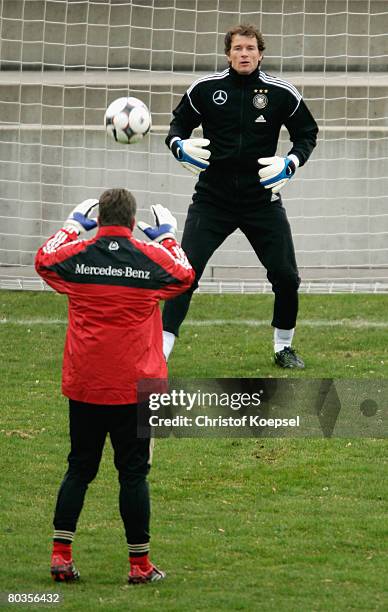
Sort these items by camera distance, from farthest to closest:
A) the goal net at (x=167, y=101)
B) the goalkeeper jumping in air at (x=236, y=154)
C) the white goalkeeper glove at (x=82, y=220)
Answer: the goal net at (x=167, y=101) → the goalkeeper jumping in air at (x=236, y=154) → the white goalkeeper glove at (x=82, y=220)

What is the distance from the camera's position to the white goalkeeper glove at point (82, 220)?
19.3ft

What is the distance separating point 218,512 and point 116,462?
1.32m

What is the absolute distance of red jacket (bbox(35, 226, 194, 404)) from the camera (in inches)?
221

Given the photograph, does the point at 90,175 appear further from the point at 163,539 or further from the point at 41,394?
the point at 163,539

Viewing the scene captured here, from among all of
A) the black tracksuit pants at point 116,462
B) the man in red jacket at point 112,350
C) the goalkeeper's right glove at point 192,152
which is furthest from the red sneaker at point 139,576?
the goalkeeper's right glove at point 192,152

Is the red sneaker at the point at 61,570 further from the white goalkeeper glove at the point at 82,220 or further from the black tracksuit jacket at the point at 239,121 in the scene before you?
the black tracksuit jacket at the point at 239,121

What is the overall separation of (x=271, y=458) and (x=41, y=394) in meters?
2.26

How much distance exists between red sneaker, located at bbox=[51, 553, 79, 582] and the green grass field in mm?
50

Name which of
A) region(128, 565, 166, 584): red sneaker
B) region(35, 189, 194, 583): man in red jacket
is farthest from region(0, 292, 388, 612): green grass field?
region(35, 189, 194, 583): man in red jacket

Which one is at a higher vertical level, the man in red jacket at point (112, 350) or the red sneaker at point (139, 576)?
the man in red jacket at point (112, 350)

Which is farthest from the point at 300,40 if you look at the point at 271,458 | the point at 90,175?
the point at 271,458

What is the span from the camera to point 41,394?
374 inches

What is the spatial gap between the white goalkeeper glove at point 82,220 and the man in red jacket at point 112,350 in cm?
14

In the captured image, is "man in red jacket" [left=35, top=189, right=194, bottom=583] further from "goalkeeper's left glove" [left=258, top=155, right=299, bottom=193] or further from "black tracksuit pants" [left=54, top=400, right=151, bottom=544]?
"goalkeeper's left glove" [left=258, top=155, right=299, bottom=193]
